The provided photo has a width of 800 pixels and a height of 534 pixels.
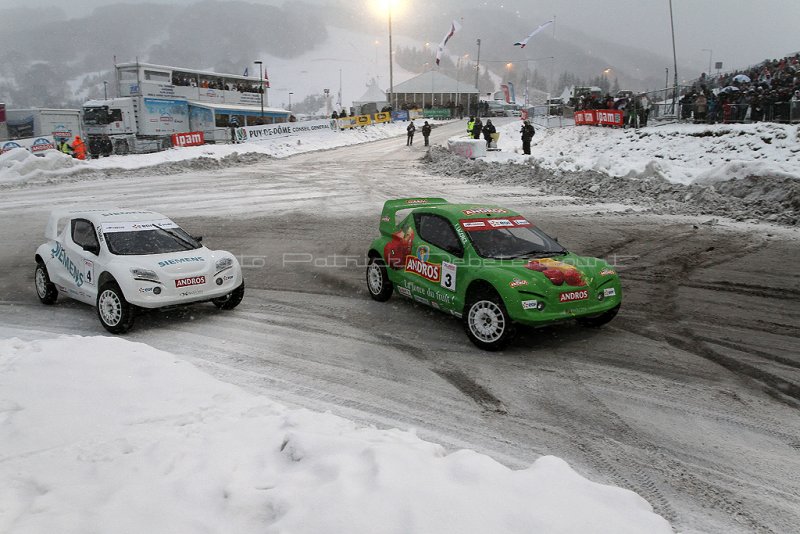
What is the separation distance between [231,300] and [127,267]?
1.57 m

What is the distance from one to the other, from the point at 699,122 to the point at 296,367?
23.7 meters

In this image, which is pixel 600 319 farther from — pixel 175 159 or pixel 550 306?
pixel 175 159

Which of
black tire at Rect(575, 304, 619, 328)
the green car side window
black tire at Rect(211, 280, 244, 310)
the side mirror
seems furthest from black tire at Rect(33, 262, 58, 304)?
black tire at Rect(575, 304, 619, 328)

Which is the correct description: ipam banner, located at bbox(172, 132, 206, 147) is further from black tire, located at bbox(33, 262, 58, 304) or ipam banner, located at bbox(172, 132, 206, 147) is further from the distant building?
the distant building

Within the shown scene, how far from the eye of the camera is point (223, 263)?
8.54 metres

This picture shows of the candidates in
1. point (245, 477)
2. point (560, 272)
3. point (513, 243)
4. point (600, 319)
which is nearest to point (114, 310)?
point (245, 477)

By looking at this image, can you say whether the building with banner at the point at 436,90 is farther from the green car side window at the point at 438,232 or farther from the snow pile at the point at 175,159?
the green car side window at the point at 438,232

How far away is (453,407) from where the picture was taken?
5602 mm

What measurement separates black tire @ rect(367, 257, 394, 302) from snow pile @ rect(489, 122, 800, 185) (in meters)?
12.1

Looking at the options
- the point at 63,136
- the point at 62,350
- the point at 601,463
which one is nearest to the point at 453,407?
the point at 601,463

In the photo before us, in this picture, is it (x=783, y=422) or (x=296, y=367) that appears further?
(x=296, y=367)

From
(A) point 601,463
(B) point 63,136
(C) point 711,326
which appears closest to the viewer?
(A) point 601,463

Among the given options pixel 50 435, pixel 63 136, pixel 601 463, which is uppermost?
pixel 63 136

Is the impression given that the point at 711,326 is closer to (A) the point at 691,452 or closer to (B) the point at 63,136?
(A) the point at 691,452
